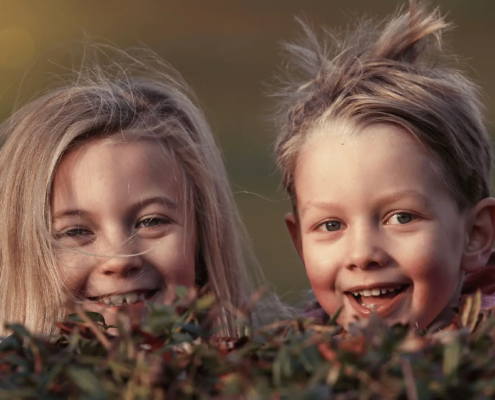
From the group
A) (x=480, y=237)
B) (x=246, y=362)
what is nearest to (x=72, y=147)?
(x=480, y=237)

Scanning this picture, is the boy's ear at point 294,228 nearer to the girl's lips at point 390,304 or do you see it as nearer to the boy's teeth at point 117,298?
the girl's lips at point 390,304

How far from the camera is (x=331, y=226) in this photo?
83.0 inches

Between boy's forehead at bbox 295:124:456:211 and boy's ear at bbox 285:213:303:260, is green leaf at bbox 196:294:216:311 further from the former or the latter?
boy's ear at bbox 285:213:303:260

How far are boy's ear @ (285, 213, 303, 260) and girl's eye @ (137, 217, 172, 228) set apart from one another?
1.26 ft

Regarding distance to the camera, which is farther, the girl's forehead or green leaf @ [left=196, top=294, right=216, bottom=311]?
the girl's forehead

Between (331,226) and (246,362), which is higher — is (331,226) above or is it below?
above

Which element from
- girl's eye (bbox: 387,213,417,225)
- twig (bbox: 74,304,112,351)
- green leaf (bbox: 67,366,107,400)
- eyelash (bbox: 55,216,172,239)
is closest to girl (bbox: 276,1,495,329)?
girl's eye (bbox: 387,213,417,225)

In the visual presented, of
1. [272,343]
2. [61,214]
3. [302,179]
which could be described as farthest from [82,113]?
[272,343]

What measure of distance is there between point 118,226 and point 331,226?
633 millimetres

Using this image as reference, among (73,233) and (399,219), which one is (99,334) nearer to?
(399,219)

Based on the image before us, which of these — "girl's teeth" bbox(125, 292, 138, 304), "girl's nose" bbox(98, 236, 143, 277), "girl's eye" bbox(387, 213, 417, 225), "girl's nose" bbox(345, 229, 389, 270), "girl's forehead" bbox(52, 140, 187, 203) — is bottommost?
"girl's nose" bbox(345, 229, 389, 270)

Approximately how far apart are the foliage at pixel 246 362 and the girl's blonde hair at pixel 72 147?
1.31m

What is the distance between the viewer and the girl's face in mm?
2234

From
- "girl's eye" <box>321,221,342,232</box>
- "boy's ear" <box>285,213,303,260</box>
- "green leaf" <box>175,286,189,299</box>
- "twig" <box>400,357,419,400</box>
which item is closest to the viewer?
"twig" <box>400,357,419,400</box>
